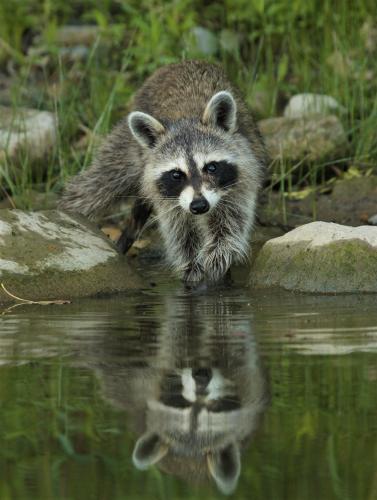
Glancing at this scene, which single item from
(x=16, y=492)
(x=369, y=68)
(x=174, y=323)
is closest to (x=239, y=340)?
(x=174, y=323)

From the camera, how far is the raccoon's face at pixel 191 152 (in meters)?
6.32

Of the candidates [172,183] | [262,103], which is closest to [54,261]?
[172,183]

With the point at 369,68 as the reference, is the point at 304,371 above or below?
above

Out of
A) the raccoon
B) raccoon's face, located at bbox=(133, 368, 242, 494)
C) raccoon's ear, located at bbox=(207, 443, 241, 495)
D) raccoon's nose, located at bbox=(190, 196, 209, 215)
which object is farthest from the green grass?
raccoon's ear, located at bbox=(207, 443, 241, 495)

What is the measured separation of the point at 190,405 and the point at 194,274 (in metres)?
3.40

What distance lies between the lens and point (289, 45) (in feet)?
31.2

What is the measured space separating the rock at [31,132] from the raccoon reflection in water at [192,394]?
150 inches

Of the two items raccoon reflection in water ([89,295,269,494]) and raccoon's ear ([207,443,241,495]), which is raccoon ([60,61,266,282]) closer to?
raccoon reflection in water ([89,295,269,494])

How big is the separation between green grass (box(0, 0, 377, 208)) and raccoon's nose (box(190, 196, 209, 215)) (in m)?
1.57

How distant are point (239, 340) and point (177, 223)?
249 centimetres

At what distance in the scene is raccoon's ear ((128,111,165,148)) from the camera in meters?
6.58

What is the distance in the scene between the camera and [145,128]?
6684mm

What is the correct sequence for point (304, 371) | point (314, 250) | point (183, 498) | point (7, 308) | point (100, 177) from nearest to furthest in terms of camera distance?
point (183, 498), point (304, 371), point (7, 308), point (314, 250), point (100, 177)

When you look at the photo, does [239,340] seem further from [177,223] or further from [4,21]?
[4,21]
